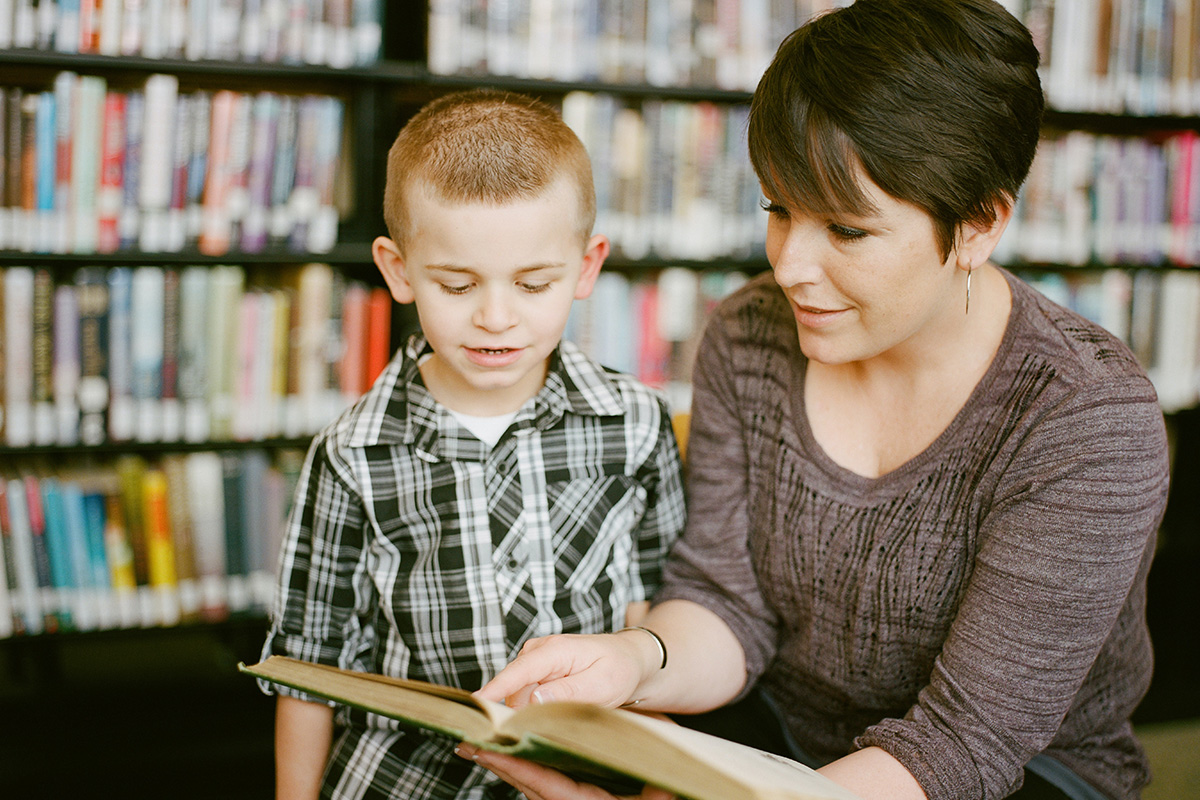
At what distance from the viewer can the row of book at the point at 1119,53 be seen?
6.72 ft

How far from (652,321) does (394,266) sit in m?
1.08

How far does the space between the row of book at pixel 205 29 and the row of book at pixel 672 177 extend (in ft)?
1.46

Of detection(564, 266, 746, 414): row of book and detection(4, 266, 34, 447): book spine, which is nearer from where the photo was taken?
detection(4, 266, 34, 447): book spine

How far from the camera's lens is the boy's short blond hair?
2.94 ft

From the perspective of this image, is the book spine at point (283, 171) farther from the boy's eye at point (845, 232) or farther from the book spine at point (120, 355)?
the boy's eye at point (845, 232)

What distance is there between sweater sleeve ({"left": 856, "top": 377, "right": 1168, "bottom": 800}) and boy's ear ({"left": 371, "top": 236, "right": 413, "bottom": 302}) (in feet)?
2.17

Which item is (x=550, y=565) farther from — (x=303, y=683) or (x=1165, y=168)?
(x=1165, y=168)

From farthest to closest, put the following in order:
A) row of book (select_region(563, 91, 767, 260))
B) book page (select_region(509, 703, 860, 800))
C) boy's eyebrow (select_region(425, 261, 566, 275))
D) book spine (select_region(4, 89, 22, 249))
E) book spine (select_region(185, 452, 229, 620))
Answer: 1. row of book (select_region(563, 91, 767, 260))
2. book spine (select_region(185, 452, 229, 620))
3. book spine (select_region(4, 89, 22, 249))
4. boy's eyebrow (select_region(425, 261, 566, 275))
5. book page (select_region(509, 703, 860, 800))

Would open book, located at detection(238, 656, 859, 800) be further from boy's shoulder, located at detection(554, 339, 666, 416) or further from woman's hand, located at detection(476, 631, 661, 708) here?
boy's shoulder, located at detection(554, 339, 666, 416)

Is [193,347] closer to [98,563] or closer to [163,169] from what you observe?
[163,169]

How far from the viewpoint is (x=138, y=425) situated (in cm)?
175

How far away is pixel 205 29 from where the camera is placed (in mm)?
1679

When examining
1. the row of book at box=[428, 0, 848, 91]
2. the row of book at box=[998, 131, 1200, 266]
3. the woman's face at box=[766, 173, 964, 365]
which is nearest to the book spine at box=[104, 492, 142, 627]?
the row of book at box=[428, 0, 848, 91]

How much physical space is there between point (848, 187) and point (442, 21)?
1.20m
